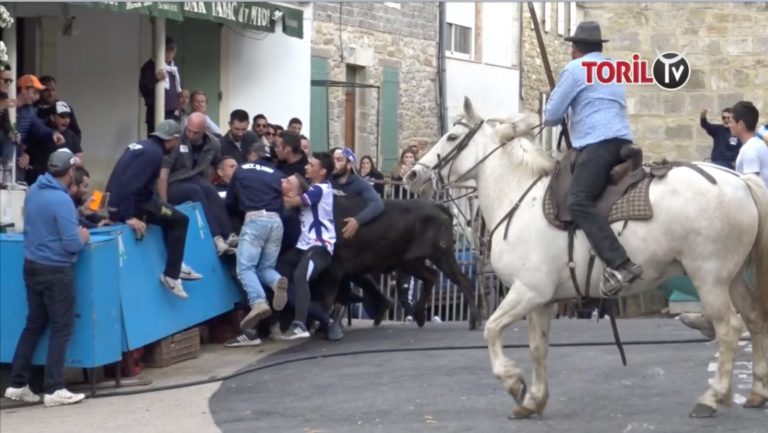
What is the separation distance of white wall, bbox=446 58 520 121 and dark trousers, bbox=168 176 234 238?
53.9 feet

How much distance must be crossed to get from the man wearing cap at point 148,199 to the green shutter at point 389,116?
Result: 52.8 ft

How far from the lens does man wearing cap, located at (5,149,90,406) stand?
11477mm

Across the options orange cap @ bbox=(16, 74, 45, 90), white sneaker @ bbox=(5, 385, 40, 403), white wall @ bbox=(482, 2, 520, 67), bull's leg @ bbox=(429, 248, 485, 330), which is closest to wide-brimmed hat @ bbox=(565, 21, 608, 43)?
white sneaker @ bbox=(5, 385, 40, 403)

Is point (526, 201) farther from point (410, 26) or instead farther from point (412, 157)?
point (410, 26)

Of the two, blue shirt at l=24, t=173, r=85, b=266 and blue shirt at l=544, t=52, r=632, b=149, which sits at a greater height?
blue shirt at l=544, t=52, r=632, b=149

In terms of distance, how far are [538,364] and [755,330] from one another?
1559mm

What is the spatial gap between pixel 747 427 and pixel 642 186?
180 centimetres

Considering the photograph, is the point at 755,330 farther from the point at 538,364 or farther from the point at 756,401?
the point at 538,364

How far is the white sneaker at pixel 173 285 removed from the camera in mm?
13125

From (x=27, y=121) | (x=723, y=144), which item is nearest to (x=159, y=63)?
(x=27, y=121)

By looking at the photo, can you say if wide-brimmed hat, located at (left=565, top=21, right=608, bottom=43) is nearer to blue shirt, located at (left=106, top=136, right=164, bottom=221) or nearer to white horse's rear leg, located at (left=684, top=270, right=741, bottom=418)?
white horse's rear leg, located at (left=684, top=270, right=741, bottom=418)

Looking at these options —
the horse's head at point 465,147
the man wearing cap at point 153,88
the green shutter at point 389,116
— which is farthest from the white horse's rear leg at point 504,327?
the green shutter at point 389,116

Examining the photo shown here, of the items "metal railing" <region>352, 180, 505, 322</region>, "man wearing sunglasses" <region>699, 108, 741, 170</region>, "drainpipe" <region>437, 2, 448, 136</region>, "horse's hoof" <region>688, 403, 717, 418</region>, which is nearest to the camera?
"horse's hoof" <region>688, 403, 717, 418</region>

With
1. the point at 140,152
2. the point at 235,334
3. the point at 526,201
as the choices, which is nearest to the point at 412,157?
the point at 235,334
